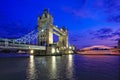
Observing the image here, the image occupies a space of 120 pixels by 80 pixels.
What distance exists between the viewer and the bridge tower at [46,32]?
110 metres

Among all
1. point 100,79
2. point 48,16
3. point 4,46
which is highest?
point 48,16

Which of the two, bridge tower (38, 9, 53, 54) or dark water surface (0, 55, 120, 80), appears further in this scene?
bridge tower (38, 9, 53, 54)

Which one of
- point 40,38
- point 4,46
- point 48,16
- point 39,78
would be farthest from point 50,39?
point 39,78

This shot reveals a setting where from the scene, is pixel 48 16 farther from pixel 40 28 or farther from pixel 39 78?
pixel 39 78

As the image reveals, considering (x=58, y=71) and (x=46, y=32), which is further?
(x=46, y=32)

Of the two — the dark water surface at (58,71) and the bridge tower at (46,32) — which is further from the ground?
the bridge tower at (46,32)

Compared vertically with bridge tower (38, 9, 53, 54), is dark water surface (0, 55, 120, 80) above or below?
below

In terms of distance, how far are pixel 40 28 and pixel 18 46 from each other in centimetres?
3769

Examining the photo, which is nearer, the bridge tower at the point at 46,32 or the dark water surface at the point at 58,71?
the dark water surface at the point at 58,71

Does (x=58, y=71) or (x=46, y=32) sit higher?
(x=46, y=32)

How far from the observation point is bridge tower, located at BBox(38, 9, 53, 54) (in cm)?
11000

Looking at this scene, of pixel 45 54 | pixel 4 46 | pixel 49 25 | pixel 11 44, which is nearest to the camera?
pixel 4 46

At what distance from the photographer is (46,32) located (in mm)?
112438

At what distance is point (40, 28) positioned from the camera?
383ft
